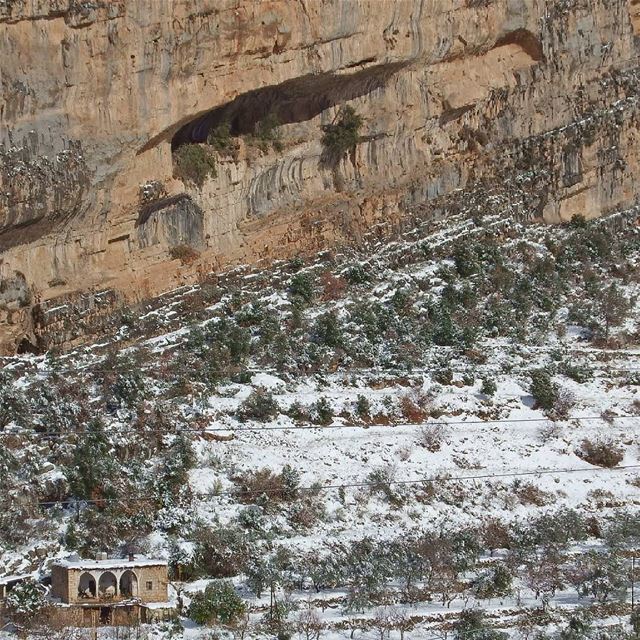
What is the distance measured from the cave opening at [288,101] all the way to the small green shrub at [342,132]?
31cm

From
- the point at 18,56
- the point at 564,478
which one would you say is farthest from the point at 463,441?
the point at 18,56

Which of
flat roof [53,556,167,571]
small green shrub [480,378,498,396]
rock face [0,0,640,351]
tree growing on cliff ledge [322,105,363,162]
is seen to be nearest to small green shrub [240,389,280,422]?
rock face [0,0,640,351]

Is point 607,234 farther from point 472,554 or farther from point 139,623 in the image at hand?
point 139,623

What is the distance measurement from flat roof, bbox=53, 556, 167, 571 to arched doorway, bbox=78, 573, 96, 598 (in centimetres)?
16

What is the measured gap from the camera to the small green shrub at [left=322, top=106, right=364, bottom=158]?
45.8 m

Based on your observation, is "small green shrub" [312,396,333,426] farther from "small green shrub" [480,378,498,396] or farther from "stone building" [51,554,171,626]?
"stone building" [51,554,171,626]

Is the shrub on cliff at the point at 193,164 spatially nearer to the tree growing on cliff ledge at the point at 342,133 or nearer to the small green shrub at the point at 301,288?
the small green shrub at the point at 301,288

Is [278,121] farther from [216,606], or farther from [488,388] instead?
[216,606]

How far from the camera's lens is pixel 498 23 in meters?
48.4

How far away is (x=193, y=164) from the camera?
43531 millimetres

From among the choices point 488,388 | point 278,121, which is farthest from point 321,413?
point 278,121

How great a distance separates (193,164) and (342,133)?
3.71 meters

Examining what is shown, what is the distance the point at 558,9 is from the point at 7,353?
51.2 feet

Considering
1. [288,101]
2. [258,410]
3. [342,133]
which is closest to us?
[258,410]
